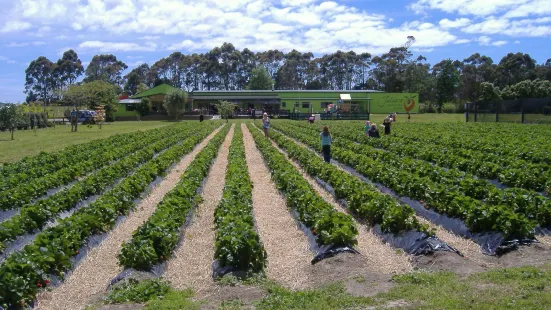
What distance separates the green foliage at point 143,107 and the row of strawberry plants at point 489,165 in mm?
62847

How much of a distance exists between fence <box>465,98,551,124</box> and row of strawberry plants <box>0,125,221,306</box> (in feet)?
120

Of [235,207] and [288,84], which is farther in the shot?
[288,84]

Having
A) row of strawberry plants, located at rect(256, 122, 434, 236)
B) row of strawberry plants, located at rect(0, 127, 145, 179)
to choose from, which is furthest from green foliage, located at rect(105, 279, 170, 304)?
row of strawberry plants, located at rect(0, 127, 145, 179)

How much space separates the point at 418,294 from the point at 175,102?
71574 millimetres

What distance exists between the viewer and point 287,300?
6531mm

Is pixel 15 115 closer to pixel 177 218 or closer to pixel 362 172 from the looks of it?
pixel 362 172

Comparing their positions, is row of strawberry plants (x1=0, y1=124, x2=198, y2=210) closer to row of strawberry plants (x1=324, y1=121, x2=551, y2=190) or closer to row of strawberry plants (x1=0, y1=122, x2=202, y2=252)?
row of strawberry plants (x1=0, y1=122, x2=202, y2=252)

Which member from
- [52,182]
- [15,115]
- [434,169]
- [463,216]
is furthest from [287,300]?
[15,115]

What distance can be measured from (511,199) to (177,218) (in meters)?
6.69

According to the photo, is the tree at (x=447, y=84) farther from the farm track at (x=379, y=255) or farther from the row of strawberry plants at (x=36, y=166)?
the farm track at (x=379, y=255)

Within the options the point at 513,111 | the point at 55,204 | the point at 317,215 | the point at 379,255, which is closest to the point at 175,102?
the point at 513,111

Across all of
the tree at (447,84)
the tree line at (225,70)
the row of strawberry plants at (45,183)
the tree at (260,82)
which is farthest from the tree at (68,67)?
the row of strawberry plants at (45,183)

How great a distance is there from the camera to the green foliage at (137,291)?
6.88 m

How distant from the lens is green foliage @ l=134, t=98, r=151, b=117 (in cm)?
8250
